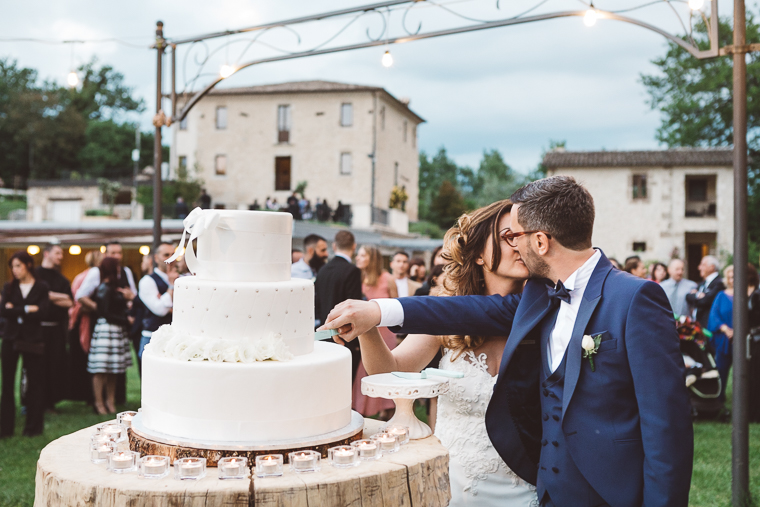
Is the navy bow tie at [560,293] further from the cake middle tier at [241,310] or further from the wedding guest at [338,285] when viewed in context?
the wedding guest at [338,285]

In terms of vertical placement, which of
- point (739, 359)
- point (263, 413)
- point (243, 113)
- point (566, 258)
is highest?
point (243, 113)

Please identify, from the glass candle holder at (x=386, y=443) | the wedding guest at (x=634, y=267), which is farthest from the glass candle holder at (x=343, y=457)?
the wedding guest at (x=634, y=267)

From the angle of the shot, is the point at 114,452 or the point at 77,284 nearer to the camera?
the point at 114,452

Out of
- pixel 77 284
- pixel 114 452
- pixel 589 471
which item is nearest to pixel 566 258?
pixel 589 471

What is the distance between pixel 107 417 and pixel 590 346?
7453 millimetres

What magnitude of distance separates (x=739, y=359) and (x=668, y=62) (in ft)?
110

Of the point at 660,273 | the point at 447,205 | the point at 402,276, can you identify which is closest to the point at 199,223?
the point at 402,276

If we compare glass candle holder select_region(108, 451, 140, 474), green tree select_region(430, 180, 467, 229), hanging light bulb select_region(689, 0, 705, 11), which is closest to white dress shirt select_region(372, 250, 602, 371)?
glass candle holder select_region(108, 451, 140, 474)

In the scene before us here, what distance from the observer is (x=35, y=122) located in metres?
50.1

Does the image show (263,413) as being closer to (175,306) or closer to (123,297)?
(175,306)

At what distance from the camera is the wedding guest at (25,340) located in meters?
6.83

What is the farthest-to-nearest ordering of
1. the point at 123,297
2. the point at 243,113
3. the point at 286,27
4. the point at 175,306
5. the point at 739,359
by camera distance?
the point at 243,113
the point at 123,297
the point at 286,27
the point at 739,359
the point at 175,306

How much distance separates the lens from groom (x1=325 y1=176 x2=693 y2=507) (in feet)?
6.50

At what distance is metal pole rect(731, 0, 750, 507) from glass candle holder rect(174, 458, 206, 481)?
440 centimetres
